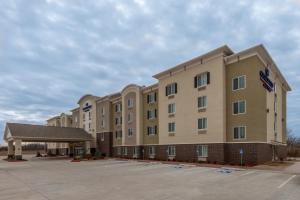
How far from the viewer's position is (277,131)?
123 feet

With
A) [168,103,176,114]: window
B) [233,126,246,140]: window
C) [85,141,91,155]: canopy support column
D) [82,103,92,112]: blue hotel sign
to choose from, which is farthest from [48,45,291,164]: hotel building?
[82,103,92,112]: blue hotel sign

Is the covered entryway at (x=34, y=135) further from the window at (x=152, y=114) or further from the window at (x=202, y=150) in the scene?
Answer: the window at (x=202, y=150)

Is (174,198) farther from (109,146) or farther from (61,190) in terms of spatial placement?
(109,146)

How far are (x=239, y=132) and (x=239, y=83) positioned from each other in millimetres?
5387

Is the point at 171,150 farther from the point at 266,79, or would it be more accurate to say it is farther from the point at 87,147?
the point at 87,147

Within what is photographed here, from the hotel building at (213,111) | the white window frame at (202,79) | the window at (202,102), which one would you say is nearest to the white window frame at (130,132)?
the hotel building at (213,111)

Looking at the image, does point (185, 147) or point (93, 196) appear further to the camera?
point (185, 147)

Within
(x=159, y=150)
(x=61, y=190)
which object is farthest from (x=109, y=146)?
(x=61, y=190)

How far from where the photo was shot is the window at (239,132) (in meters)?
30.6

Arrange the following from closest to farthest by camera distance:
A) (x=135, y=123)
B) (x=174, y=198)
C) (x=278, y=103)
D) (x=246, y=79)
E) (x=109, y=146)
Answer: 1. (x=174, y=198)
2. (x=246, y=79)
3. (x=278, y=103)
4. (x=135, y=123)
5. (x=109, y=146)

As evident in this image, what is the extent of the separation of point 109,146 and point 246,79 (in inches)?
1268

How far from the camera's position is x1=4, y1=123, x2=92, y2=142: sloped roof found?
4962 centimetres

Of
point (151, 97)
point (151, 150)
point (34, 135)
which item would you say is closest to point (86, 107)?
point (34, 135)

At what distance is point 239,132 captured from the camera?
3111 centimetres
